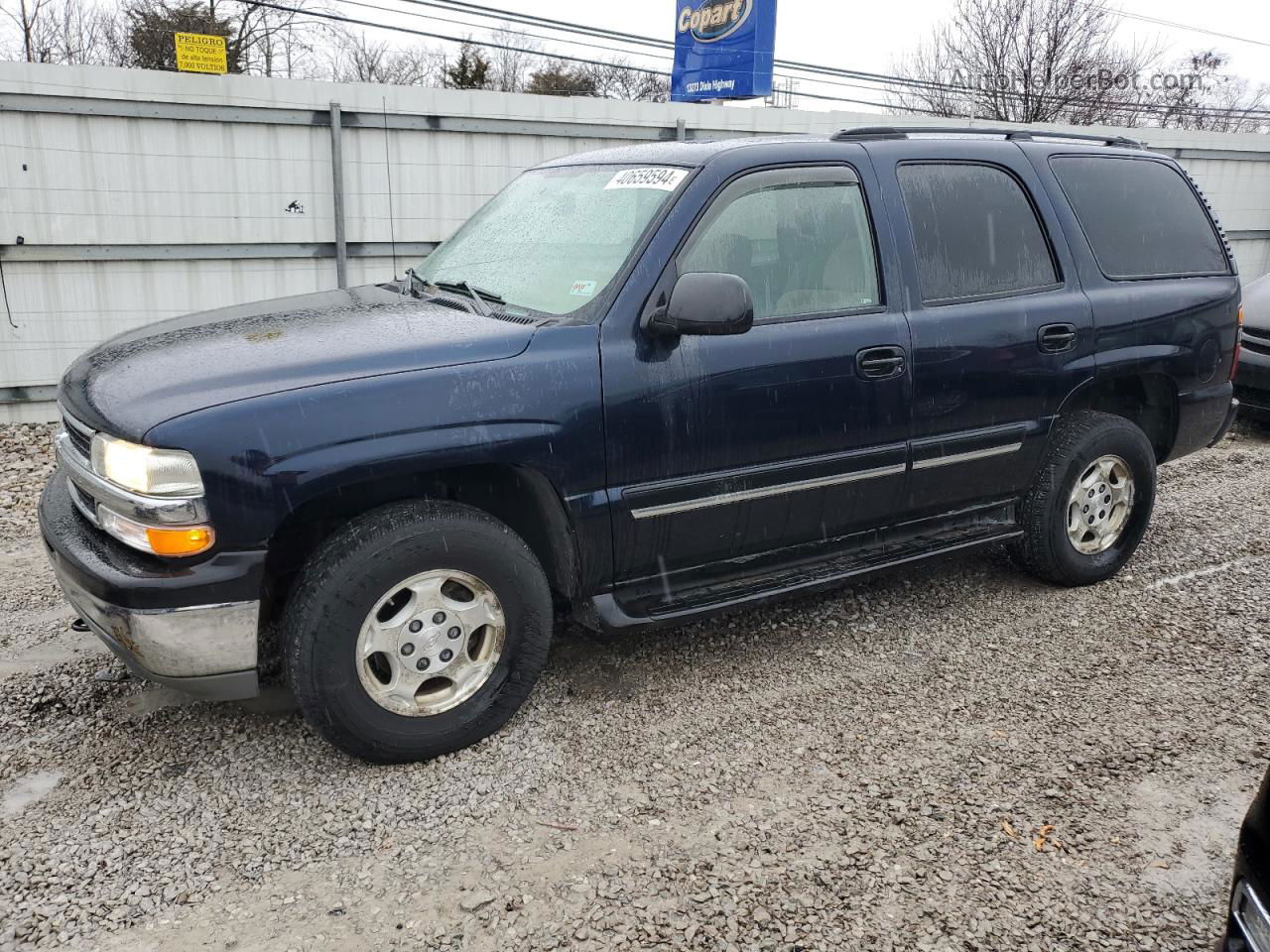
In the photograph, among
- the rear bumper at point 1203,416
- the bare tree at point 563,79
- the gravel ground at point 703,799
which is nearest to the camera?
the gravel ground at point 703,799

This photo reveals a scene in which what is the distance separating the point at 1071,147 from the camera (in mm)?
4449

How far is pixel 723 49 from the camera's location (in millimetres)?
18562

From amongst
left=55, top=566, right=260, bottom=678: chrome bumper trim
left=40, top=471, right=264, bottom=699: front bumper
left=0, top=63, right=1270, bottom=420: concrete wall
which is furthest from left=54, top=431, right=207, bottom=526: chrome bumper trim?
left=0, top=63, right=1270, bottom=420: concrete wall

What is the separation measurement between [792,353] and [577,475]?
92cm

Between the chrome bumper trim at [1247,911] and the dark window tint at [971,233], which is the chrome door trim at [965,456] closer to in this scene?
the dark window tint at [971,233]

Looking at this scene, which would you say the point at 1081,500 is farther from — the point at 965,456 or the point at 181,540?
the point at 181,540

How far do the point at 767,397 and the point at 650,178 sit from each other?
36.4 inches

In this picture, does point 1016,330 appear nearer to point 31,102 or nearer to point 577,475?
point 577,475

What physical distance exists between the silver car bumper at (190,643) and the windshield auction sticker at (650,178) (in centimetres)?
196

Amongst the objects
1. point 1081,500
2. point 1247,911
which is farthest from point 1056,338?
point 1247,911

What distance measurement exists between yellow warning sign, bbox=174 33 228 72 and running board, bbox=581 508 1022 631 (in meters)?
6.44

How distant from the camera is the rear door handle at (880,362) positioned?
3570 millimetres

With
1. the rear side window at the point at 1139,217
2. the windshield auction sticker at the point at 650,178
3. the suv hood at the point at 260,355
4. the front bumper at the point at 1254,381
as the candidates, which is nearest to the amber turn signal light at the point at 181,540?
the suv hood at the point at 260,355

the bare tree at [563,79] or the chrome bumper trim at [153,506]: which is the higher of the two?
the bare tree at [563,79]
